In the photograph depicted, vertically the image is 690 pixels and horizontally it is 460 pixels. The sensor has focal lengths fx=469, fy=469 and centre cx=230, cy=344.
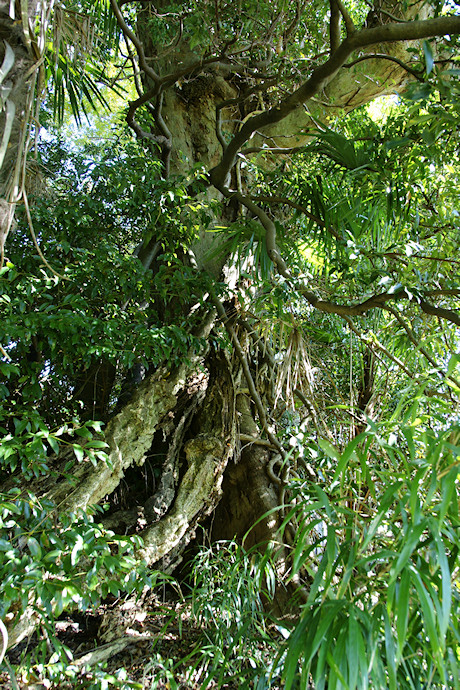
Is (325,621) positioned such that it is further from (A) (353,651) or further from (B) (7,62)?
(B) (7,62)

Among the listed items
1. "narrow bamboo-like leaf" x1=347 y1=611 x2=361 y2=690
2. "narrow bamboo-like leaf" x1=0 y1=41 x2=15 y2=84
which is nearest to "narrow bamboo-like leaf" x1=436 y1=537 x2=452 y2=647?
"narrow bamboo-like leaf" x1=347 y1=611 x2=361 y2=690

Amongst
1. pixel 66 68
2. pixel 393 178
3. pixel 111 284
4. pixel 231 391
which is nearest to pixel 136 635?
pixel 231 391

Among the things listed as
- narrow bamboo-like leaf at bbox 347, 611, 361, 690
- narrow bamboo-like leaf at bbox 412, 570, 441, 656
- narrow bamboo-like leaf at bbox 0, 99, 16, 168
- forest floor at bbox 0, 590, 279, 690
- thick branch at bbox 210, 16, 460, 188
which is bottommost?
forest floor at bbox 0, 590, 279, 690

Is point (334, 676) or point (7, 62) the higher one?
point (7, 62)

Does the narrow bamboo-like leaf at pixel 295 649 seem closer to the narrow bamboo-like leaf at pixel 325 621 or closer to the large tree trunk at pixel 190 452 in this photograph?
the narrow bamboo-like leaf at pixel 325 621

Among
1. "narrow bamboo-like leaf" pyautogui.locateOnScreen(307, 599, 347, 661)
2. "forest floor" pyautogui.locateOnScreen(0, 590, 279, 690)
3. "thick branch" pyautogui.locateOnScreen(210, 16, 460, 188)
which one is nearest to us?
"narrow bamboo-like leaf" pyautogui.locateOnScreen(307, 599, 347, 661)

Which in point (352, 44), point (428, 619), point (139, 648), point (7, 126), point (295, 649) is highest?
point (352, 44)

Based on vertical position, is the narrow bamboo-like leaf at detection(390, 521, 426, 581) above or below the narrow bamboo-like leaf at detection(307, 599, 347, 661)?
above

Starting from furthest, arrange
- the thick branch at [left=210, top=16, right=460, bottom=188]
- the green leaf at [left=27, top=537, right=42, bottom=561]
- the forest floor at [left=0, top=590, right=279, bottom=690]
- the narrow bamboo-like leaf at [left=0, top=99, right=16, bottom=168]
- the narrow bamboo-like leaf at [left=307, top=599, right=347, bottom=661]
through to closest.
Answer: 1. the forest floor at [left=0, top=590, right=279, bottom=690]
2. the thick branch at [left=210, top=16, right=460, bottom=188]
3. the green leaf at [left=27, top=537, right=42, bottom=561]
4. the narrow bamboo-like leaf at [left=0, top=99, right=16, bottom=168]
5. the narrow bamboo-like leaf at [left=307, top=599, right=347, bottom=661]

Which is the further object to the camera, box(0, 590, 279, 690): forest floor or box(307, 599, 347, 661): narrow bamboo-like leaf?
box(0, 590, 279, 690): forest floor

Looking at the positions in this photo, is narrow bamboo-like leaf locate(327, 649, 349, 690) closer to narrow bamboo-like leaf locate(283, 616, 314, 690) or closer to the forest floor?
narrow bamboo-like leaf locate(283, 616, 314, 690)

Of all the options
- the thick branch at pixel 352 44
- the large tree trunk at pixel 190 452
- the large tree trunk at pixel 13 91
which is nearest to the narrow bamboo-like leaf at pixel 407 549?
the large tree trunk at pixel 13 91

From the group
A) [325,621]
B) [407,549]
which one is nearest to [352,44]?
[407,549]

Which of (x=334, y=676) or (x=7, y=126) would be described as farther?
(x=7, y=126)
